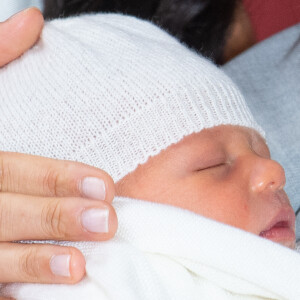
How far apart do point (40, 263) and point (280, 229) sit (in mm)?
417

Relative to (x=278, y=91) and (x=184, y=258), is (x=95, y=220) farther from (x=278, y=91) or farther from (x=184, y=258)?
(x=278, y=91)

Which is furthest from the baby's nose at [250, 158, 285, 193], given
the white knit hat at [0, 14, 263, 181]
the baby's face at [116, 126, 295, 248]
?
the white knit hat at [0, 14, 263, 181]

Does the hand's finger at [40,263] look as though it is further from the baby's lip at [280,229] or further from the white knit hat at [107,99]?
the baby's lip at [280,229]

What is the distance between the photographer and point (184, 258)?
0.80 metres

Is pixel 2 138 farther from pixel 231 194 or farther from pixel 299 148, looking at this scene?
pixel 299 148

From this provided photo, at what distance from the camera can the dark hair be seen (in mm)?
1476

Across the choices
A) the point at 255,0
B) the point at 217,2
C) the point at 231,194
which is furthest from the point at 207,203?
the point at 255,0

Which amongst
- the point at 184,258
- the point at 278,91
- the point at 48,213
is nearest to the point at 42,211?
the point at 48,213

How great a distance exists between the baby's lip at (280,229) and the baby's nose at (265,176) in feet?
0.16

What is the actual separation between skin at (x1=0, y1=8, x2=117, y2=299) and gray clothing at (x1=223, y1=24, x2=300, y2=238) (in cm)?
59

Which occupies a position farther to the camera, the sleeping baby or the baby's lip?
the baby's lip

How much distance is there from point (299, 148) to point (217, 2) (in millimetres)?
527

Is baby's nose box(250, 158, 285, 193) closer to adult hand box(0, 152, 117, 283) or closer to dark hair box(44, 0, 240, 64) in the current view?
adult hand box(0, 152, 117, 283)

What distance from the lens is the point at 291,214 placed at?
945mm
